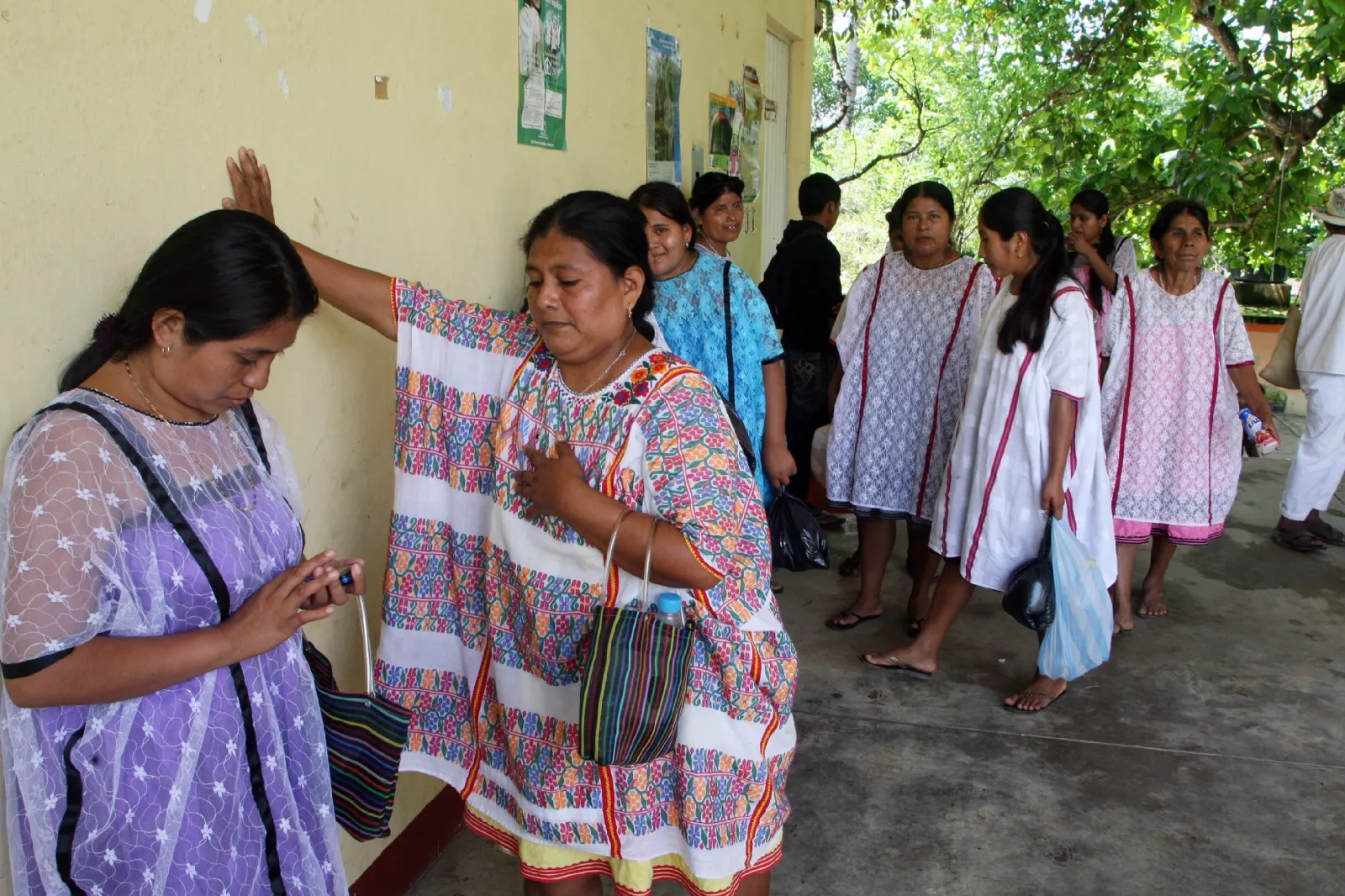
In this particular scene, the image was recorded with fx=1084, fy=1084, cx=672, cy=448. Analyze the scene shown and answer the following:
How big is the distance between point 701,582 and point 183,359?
841mm

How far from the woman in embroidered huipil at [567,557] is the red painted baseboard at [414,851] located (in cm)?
53

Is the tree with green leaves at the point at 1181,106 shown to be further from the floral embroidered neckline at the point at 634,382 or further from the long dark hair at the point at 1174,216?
the floral embroidered neckline at the point at 634,382

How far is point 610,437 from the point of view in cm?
185

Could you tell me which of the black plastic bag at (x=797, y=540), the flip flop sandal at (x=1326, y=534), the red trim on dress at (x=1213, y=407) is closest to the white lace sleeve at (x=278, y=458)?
the black plastic bag at (x=797, y=540)

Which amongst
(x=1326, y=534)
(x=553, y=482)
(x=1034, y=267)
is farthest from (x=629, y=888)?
(x=1326, y=534)

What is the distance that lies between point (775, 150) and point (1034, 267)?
321 cm

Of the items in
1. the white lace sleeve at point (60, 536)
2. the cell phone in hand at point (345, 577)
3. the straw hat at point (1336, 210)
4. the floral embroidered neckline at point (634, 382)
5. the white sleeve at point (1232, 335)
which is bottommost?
the cell phone in hand at point (345, 577)

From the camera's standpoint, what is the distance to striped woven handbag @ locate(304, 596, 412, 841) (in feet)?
5.55

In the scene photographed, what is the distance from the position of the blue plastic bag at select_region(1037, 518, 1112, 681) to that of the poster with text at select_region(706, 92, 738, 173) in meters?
2.25

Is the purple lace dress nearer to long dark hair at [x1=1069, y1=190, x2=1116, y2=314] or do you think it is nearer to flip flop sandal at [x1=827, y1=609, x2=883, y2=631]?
flip flop sandal at [x1=827, y1=609, x2=883, y2=631]

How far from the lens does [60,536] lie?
128 cm

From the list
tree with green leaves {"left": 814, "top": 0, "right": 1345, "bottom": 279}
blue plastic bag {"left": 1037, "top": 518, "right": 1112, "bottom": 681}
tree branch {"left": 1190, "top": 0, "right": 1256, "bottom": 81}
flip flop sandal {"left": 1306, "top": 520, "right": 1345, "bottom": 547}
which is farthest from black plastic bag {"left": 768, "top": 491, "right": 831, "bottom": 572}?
tree branch {"left": 1190, "top": 0, "right": 1256, "bottom": 81}

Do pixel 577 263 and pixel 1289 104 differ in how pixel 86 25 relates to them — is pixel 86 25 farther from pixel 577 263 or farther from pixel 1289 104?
pixel 1289 104

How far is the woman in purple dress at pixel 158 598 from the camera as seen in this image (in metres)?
1.30
